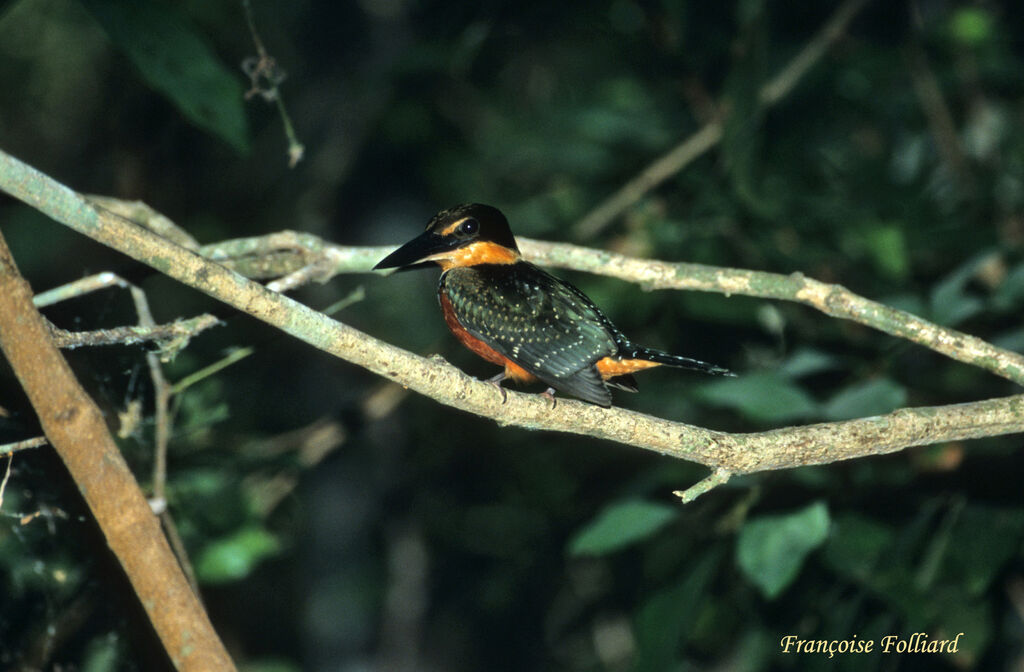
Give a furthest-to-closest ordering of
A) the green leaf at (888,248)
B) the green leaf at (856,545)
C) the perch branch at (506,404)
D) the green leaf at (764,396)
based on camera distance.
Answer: the green leaf at (888,248)
the green leaf at (856,545)
the green leaf at (764,396)
the perch branch at (506,404)

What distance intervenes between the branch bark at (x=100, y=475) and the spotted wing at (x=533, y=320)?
122 centimetres

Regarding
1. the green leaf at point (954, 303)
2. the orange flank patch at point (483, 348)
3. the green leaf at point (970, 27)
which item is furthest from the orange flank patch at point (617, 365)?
the green leaf at point (970, 27)

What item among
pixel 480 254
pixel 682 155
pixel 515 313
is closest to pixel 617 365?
pixel 515 313

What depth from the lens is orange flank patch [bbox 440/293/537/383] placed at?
9.36ft

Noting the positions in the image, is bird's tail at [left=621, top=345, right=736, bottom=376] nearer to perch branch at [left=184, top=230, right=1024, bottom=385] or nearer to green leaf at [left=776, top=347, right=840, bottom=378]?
perch branch at [left=184, top=230, right=1024, bottom=385]

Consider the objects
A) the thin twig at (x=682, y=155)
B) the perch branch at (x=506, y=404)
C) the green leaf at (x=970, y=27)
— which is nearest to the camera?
the perch branch at (x=506, y=404)

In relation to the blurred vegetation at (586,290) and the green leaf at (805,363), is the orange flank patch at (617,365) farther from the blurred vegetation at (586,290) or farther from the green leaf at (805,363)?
the green leaf at (805,363)

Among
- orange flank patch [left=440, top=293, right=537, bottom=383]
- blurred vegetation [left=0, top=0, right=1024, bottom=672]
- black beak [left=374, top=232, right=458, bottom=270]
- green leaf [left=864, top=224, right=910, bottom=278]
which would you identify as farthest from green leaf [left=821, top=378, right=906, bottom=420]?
black beak [left=374, top=232, right=458, bottom=270]

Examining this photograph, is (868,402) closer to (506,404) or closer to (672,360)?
(672,360)

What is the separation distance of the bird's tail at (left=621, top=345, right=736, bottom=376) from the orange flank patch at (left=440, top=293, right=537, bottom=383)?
1.11 ft

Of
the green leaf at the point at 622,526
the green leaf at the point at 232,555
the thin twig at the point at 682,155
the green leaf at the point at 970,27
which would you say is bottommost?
the green leaf at the point at 232,555

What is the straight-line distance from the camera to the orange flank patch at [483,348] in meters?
2.85

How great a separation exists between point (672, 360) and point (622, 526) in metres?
0.67

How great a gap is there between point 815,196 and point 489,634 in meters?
4.66
